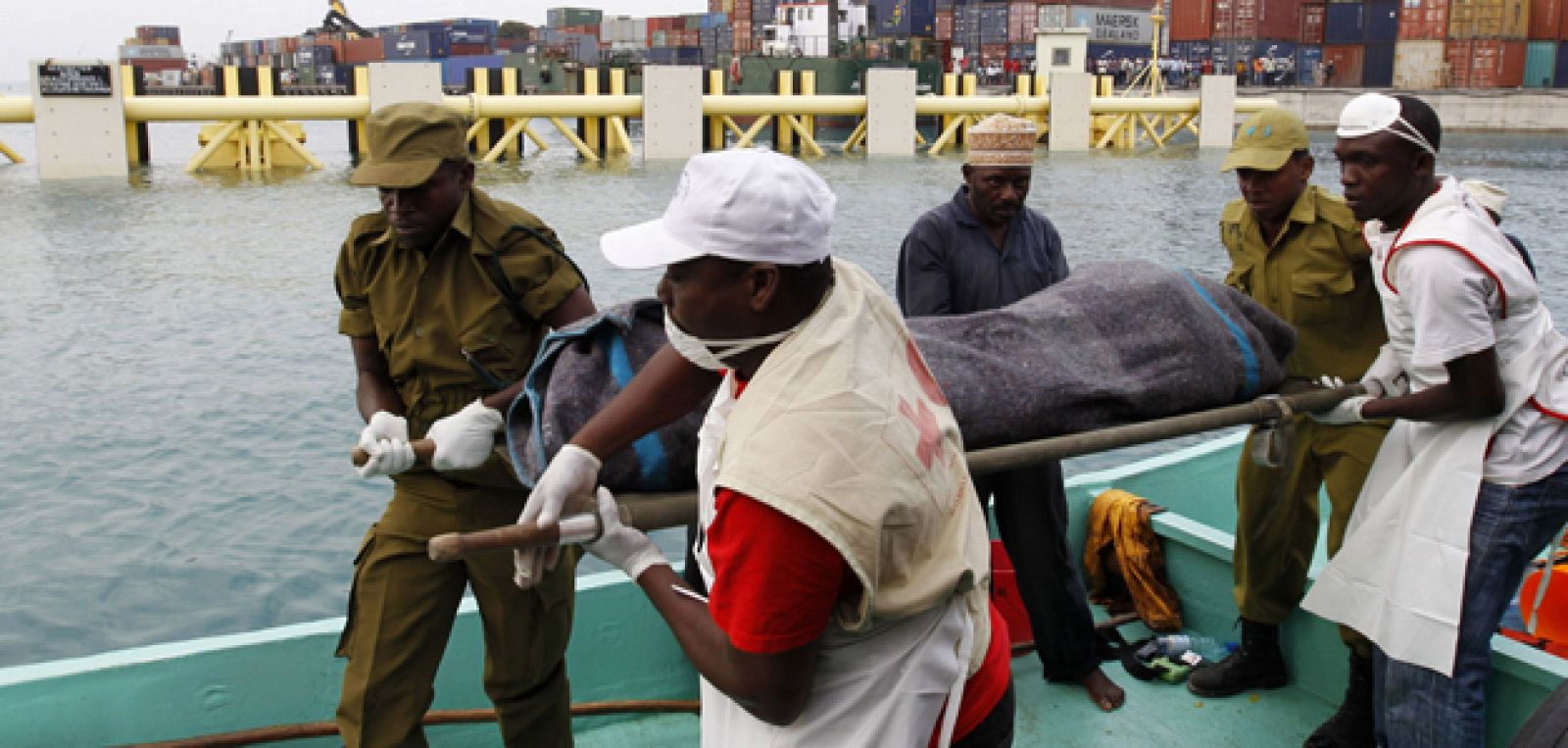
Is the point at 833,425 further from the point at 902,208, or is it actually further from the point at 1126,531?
the point at 902,208

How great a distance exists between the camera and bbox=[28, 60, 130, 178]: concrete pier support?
755 inches

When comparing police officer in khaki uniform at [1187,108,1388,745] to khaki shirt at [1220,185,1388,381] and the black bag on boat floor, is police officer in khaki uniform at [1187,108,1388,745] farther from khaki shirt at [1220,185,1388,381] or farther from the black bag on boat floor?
the black bag on boat floor

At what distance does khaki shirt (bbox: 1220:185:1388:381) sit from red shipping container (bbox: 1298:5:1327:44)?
60755 mm

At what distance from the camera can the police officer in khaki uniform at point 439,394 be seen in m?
2.95

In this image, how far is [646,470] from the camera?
2475 millimetres

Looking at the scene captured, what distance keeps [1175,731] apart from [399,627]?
2309 millimetres

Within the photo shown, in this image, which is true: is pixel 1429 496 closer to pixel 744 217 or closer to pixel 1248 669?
pixel 1248 669

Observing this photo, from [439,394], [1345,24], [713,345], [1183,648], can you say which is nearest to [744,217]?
[713,345]

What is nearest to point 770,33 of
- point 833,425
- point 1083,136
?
point 1083,136

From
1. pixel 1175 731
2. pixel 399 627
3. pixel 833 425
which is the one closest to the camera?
pixel 833 425

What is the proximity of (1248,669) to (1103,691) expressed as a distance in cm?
46

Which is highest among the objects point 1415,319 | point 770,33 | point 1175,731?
point 770,33

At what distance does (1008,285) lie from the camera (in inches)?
157

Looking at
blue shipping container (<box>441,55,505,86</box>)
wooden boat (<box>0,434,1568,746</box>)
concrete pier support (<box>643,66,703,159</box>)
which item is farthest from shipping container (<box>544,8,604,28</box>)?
wooden boat (<box>0,434,1568,746</box>)
